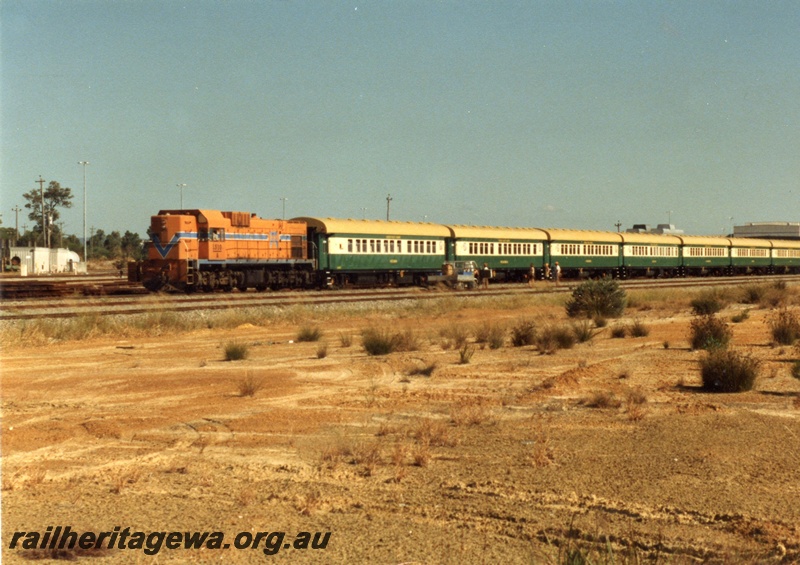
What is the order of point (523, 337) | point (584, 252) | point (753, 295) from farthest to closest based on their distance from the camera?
point (584, 252), point (753, 295), point (523, 337)

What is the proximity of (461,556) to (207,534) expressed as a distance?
2.00 m

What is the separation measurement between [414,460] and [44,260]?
237ft

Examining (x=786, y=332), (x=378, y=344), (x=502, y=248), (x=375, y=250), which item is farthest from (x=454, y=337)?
(x=502, y=248)

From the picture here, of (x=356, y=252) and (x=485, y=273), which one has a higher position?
(x=356, y=252)

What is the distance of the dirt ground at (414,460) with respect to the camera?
6.46m

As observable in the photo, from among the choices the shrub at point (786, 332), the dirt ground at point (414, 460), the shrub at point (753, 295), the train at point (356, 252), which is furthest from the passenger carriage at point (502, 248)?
the dirt ground at point (414, 460)

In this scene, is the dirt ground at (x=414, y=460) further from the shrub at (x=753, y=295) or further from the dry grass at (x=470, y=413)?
the shrub at (x=753, y=295)

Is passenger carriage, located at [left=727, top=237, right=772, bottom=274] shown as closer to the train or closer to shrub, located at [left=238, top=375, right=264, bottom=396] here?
the train

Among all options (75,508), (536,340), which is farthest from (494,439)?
(536,340)

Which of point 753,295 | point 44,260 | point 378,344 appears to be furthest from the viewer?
point 44,260

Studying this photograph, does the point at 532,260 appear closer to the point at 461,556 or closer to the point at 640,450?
the point at 640,450

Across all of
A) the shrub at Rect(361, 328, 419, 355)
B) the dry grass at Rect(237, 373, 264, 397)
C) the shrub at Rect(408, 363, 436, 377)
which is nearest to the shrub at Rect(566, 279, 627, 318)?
the shrub at Rect(361, 328, 419, 355)

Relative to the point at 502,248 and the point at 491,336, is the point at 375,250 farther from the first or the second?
the point at 491,336

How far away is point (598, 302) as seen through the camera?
27.6m
